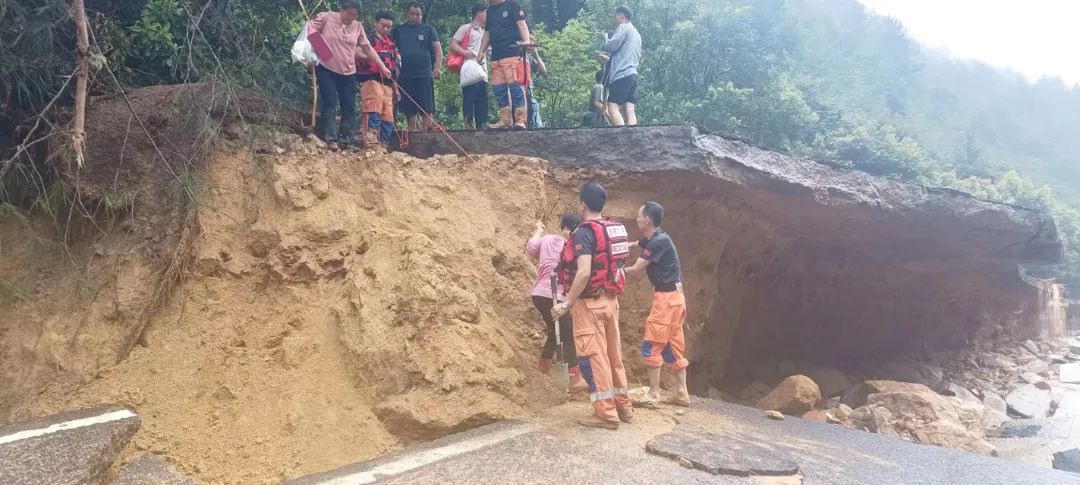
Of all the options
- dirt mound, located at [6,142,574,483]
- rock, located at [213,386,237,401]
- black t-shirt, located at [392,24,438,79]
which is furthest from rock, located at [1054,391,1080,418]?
rock, located at [213,386,237,401]

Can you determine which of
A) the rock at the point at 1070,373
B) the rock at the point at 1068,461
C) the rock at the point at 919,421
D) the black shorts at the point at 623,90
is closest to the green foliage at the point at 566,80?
the black shorts at the point at 623,90

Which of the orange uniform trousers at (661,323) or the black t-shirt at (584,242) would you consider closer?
the black t-shirt at (584,242)

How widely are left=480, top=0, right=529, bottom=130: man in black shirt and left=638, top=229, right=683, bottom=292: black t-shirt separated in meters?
2.44

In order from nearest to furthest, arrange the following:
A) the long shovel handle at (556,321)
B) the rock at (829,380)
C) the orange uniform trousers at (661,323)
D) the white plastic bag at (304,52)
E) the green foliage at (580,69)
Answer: the long shovel handle at (556,321) → the orange uniform trousers at (661,323) → the green foliage at (580,69) → the white plastic bag at (304,52) → the rock at (829,380)

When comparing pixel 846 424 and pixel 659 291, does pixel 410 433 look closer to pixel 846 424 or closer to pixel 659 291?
pixel 659 291

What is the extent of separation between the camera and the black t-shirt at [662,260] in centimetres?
542

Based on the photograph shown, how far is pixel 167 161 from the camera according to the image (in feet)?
18.2

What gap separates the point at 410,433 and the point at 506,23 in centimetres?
460

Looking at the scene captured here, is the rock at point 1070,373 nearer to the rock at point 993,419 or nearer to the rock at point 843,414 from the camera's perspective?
the rock at point 993,419

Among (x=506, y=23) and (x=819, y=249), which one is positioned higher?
(x=506, y=23)

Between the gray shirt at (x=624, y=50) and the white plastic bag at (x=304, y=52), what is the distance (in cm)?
348

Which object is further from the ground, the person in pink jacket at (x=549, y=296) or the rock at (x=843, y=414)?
the person in pink jacket at (x=549, y=296)

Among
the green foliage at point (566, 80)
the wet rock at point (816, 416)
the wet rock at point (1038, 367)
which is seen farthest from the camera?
the wet rock at point (1038, 367)

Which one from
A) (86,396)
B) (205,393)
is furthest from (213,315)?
(86,396)
